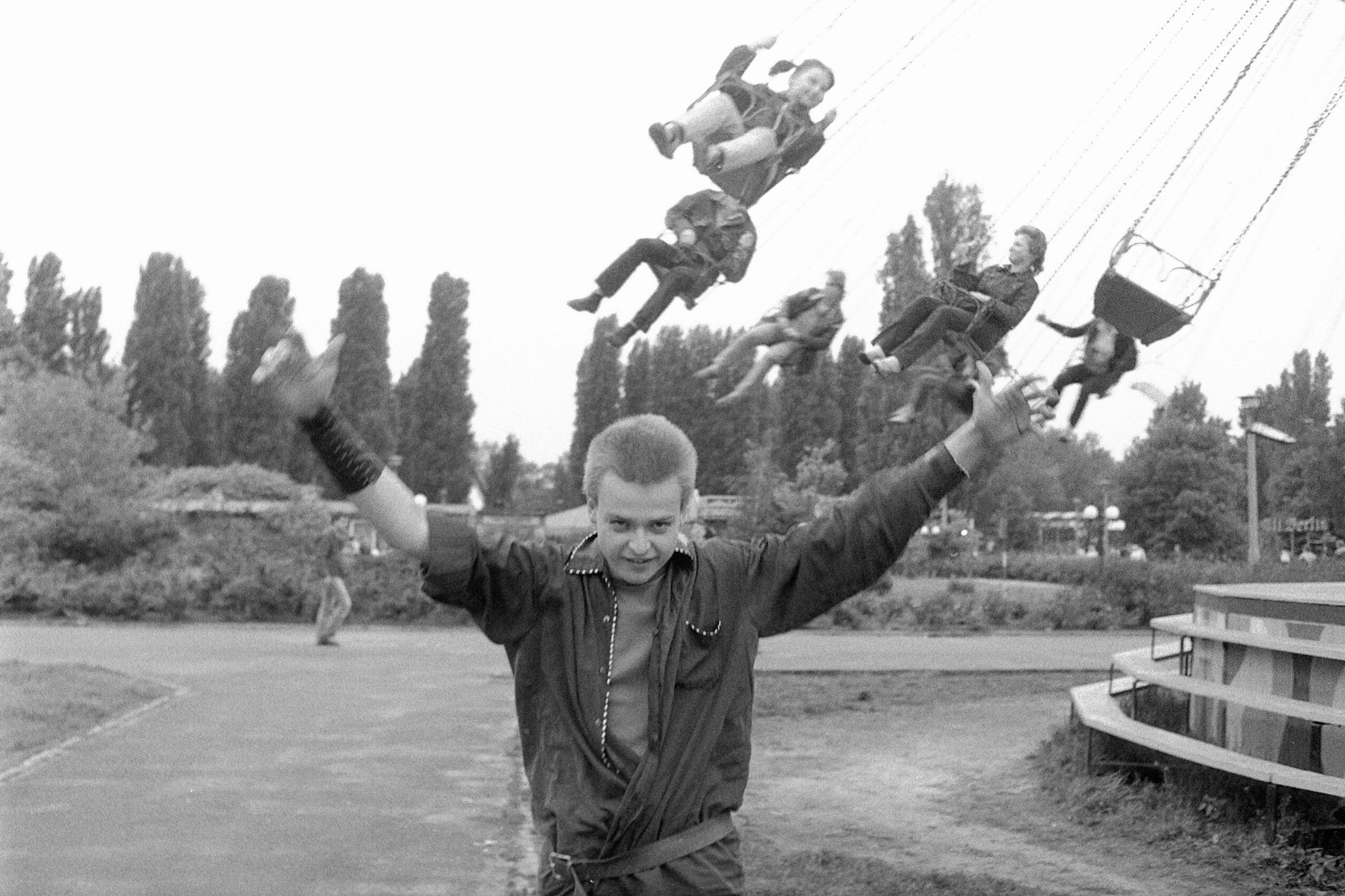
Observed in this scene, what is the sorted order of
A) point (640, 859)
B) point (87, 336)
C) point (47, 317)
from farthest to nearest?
point (87, 336) → point (47, 317) → point (640, 859)

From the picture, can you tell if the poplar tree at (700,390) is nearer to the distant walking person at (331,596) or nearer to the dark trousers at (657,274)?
the dark trousers at (657,274)

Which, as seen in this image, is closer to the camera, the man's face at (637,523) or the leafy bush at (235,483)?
the man's face at (637,523)

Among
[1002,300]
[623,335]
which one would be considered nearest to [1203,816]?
[1002,300]

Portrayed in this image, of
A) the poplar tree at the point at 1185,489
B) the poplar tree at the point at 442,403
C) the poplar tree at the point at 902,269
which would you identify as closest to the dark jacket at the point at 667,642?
the poplar tree at the point at 902,269

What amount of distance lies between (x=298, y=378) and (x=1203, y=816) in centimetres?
657

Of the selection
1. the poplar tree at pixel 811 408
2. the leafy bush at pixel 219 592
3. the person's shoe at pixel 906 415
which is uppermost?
the poplar tree at pixel 811 408

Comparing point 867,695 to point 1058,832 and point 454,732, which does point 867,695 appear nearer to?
point 454,732

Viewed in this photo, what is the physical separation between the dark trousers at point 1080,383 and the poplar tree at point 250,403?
882cm

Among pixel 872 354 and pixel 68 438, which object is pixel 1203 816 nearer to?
pixel 872 354

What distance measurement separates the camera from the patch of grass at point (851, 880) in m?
7.04

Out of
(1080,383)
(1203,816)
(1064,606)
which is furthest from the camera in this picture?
(1064,606)

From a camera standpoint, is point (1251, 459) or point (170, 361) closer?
point (1251, 459)

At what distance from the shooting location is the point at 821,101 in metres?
7.25

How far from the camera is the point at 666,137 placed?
268 inches
